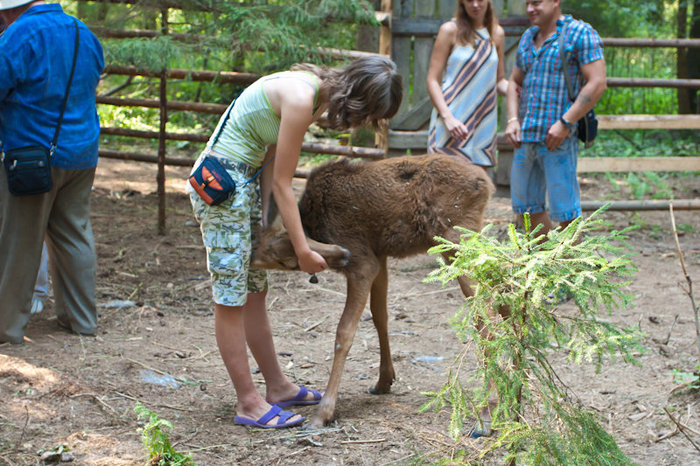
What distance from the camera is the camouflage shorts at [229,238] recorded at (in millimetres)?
3443

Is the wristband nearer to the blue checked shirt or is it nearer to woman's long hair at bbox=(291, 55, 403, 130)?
the blue checked shirt

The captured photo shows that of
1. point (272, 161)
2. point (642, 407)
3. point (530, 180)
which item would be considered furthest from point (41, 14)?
point (642, 407)

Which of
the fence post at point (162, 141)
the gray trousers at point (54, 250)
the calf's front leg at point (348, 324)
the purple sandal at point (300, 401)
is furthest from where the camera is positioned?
the fence post at point (162, 141)

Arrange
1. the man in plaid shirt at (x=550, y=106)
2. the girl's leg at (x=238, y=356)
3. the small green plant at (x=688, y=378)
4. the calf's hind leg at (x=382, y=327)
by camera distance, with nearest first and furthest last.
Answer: the girl's leg at (x=238, y=356) < the small green plant at (x=688, y=378) < the calf's hind leg at (x=382, y=327) < the man in plaid shirt at (x=550, y=106)

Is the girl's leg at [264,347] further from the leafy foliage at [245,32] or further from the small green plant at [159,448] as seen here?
the leafy foliage at [245,32]

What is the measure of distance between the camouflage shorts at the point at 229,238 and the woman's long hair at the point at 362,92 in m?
0.58

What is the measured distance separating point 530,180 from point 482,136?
576mm

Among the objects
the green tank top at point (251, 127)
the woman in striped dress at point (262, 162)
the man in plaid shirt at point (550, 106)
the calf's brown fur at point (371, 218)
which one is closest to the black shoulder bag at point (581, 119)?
the man in plaid shirt at point (550, 106)

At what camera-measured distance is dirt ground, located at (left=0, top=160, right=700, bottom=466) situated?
3.40 m

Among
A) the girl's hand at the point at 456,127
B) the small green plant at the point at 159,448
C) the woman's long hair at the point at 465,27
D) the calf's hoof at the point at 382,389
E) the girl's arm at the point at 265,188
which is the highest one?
the woman's long hair at the point at 465,27

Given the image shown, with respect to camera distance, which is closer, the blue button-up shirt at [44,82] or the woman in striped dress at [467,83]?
the blue button-up shirt at [44,82]

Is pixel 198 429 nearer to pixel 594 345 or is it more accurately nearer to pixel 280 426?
pixel 280 426

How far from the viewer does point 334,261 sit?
12.0 ft

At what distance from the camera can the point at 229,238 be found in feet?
11.3
